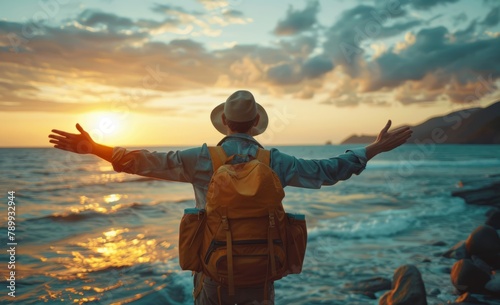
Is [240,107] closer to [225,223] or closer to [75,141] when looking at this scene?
[225,223]

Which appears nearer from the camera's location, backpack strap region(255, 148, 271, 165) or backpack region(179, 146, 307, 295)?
backpack region(179, 146, 307, 295)

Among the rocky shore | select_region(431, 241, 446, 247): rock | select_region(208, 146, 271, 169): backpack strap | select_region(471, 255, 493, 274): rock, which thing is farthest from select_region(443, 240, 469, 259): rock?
select_region(208, 146, 271, 169): backpack strap

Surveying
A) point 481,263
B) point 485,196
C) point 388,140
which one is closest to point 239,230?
point 388,140

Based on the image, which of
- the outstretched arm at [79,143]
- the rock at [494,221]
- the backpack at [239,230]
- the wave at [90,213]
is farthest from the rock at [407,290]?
the wave at [90,213]

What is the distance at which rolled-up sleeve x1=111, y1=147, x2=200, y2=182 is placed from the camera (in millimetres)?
2492

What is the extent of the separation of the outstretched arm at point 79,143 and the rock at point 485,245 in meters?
10.2

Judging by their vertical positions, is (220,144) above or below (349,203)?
above

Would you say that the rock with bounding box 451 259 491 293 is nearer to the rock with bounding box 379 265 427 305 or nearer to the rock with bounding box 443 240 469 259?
the rock with bounding box 379 265 427 305

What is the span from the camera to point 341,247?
1202cm

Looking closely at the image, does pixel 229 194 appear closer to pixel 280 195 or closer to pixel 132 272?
pixel 280 195

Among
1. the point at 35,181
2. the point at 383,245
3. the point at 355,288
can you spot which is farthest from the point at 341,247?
the point at 35,181

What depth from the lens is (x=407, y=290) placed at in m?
6.91

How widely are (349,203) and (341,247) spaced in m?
11.3

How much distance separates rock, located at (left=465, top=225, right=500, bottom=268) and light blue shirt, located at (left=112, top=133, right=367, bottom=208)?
8.89 m
